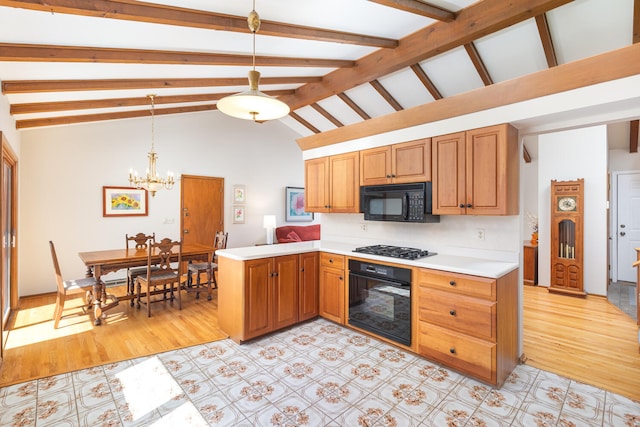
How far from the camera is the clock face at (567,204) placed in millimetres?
4863

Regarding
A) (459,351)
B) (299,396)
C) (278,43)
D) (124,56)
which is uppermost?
(278,43)

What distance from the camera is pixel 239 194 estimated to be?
6992mm

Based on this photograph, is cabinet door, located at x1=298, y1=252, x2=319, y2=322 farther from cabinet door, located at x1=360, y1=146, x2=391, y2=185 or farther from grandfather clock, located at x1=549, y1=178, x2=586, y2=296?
grandfather clock, located at x1=549, y1=178, x2=586, y2=296

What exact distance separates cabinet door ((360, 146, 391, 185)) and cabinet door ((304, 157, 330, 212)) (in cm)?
59

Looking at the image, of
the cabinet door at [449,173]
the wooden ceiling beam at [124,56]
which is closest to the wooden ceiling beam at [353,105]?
the wooden ceiling beam at [124,56]

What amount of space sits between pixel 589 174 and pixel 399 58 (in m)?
3.85

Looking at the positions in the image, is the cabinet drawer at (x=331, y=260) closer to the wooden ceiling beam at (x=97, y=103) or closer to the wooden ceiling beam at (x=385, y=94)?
the wooden ceiling beam at (x=385, y=94)

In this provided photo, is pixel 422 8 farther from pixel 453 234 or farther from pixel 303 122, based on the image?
pixel 303 122

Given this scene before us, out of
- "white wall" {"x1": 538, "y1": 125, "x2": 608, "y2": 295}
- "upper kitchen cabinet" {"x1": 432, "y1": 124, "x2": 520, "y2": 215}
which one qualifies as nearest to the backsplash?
"upper kitchen cabinet" {"x1": 432, "y1": 124, "x2": 520, "y2": 215}

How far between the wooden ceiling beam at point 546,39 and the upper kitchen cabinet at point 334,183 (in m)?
2.10

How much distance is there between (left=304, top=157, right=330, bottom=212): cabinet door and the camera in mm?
3992

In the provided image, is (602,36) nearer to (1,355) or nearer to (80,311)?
(1,355)

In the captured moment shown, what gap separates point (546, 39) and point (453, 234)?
7.00ft

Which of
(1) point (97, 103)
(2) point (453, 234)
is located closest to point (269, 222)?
(1) point (97, 103)
